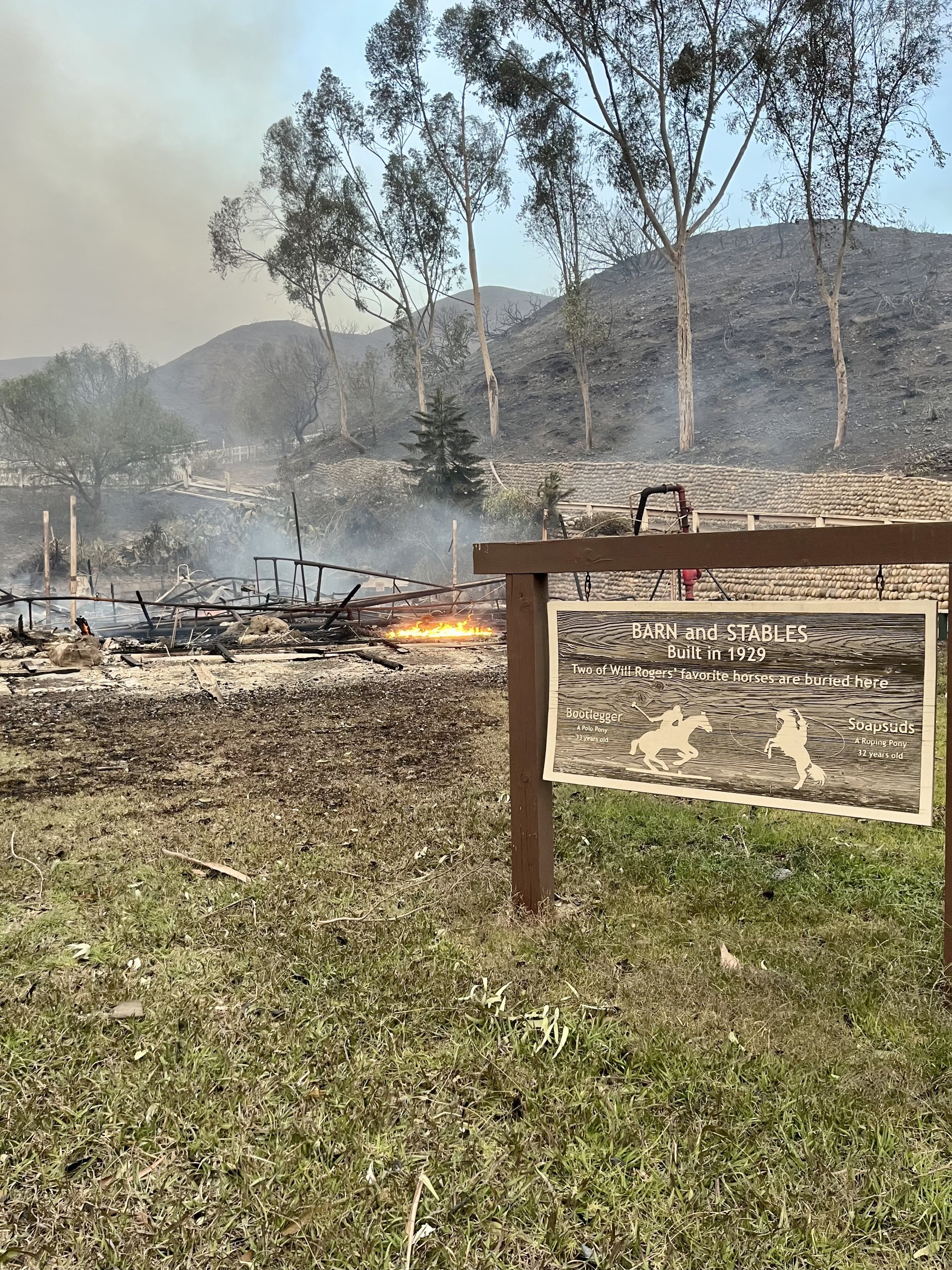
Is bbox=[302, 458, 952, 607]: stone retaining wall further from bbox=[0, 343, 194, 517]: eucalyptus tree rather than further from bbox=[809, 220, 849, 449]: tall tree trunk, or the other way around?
bbox=[0, 343, 194, 517]: eucalyptus tree

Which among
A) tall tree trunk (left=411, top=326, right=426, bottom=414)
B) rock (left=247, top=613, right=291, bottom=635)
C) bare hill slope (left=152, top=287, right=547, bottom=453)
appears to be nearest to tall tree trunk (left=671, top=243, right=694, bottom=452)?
tall tree trunk (left=411, top=326, right=426, bottom=414)

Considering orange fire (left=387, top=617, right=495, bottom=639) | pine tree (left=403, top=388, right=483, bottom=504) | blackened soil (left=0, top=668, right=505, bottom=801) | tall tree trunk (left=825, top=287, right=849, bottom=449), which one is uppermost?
tall tree trunk (left=825, top=287, right=849, bottom=449)

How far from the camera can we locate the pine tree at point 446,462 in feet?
87.6

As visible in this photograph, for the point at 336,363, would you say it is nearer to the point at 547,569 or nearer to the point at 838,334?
the point at 838,334

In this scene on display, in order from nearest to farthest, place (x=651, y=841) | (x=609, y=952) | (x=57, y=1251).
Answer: (x=57, y=1251), (x=609, y=952), (x=651, y=841)

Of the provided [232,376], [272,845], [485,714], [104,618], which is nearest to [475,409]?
[104,618]

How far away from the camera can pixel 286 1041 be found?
2418 millimetres

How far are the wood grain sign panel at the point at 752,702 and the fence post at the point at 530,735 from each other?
51 mm

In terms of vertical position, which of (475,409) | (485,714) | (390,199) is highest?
(390,199)

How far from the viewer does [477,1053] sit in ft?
7.71

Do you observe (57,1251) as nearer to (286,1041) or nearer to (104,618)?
(286,1041)

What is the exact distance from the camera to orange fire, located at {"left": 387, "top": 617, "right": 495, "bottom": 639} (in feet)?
46.2

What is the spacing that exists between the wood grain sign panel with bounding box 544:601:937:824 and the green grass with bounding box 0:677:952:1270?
668 mm

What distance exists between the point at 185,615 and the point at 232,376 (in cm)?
7824
